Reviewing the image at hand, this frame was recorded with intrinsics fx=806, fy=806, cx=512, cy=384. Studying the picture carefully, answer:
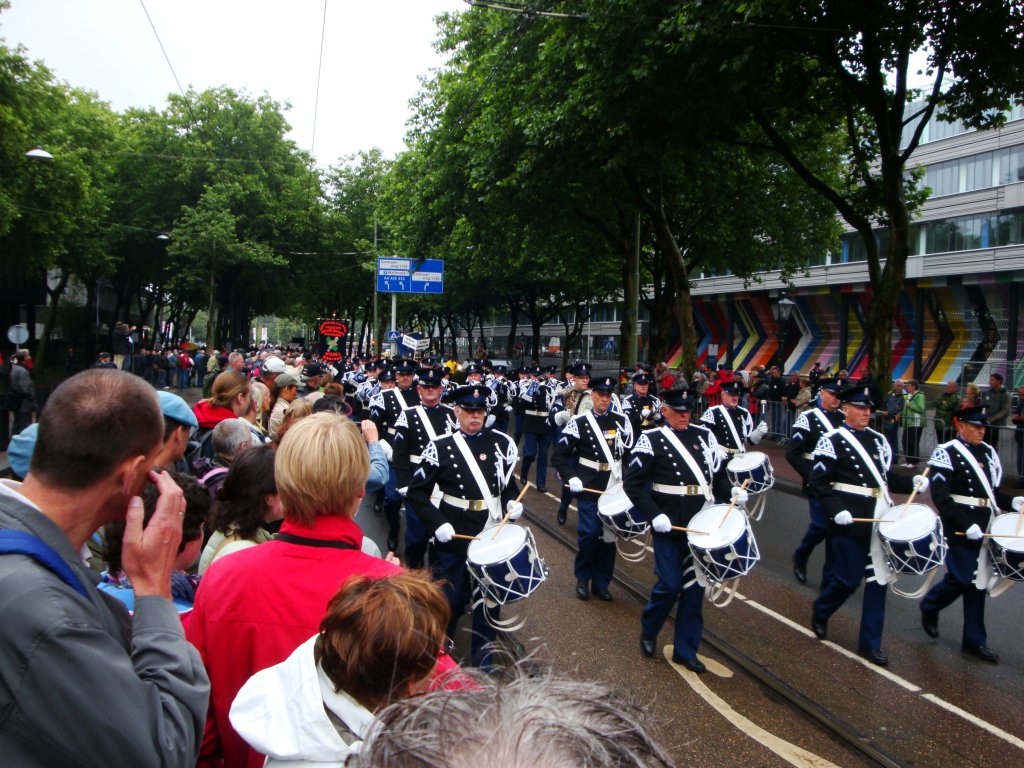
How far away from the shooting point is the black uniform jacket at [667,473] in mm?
6441

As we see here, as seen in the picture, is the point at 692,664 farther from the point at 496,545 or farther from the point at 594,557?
the point at 594,557

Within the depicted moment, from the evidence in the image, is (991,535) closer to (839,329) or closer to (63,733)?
(63,733)

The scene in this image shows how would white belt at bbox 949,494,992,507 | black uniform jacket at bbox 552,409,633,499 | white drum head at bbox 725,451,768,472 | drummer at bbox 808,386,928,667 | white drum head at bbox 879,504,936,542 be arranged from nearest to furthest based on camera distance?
white drum head at bbox 879,504,936,542, drummer at bbox 808,386,928,667, white belt at bbox 949,494,992,507, black uniform jacket at bbox 552,409,633,499, white drum head at bbox 725,451,768,472

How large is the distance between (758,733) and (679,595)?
4.29 ft

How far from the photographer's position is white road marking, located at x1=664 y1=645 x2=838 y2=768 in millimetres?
4562

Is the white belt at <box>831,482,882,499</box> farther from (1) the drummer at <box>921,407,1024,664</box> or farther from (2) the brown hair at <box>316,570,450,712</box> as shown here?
(2) the brown hair at <box>316,570,450,712</box>

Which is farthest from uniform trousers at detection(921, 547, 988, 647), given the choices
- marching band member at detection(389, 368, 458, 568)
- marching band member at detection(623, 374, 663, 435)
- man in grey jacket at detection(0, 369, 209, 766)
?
man in grey jacket at detection(0, 369, 209, 766)

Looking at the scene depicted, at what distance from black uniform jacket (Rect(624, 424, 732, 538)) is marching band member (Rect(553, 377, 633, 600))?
123 centimetres

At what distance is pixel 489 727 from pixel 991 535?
6.45 meters

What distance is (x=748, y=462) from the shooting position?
368 inches

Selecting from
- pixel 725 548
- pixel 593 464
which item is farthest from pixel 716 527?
pixel 593 464

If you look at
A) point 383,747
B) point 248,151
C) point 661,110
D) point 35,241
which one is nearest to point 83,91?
point 248,151

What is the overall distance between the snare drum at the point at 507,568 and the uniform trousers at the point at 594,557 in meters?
2.39

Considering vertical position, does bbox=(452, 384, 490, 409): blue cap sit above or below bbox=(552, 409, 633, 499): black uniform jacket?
above
